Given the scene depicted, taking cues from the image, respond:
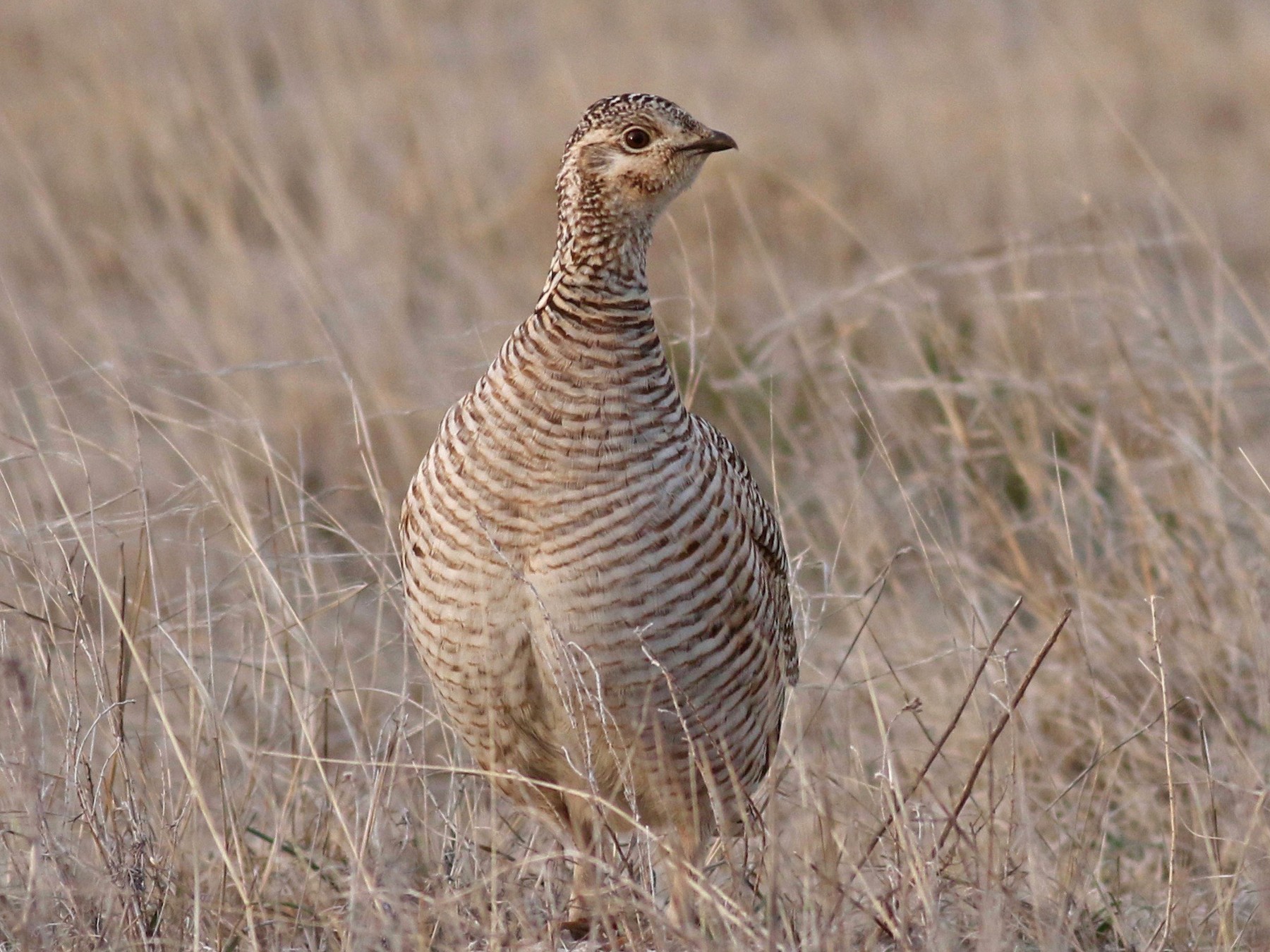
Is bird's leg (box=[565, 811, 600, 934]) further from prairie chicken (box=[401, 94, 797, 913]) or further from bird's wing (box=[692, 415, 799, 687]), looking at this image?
bird's wing (box=[692, 415, 799, 687])

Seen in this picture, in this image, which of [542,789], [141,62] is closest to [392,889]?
[542,789]

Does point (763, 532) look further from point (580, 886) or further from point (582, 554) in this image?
point (580, 886)

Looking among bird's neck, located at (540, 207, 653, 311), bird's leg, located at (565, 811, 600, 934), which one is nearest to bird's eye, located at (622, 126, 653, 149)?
bird's neck, located at (540, 207, 653, 311)

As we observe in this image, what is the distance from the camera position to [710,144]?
318cm

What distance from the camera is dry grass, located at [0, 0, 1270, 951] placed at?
2994mm

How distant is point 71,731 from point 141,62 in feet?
26.6

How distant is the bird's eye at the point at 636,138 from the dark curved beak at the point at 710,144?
0.23 feet

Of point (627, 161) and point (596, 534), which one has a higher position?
point (627, 161)

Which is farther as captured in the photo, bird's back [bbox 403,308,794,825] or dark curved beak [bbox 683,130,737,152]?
dark curved beak [bbox 683,130,737,152]

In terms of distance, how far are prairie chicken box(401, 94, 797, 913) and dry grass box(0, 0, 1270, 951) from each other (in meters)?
0.25

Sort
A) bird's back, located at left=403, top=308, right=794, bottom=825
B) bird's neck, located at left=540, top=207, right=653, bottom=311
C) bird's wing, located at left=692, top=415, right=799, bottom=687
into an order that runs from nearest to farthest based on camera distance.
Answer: bird's back, located at left=403, top=308, right=794, bottom=825 < bird's neck, located at left=540, top=207, right=653, bottom=311 < bird's wing, located at left=692, top=415, right=799, bottom=687

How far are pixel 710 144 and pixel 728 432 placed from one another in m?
3.31

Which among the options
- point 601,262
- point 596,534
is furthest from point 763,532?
point 601,262

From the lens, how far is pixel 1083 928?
2.93m
